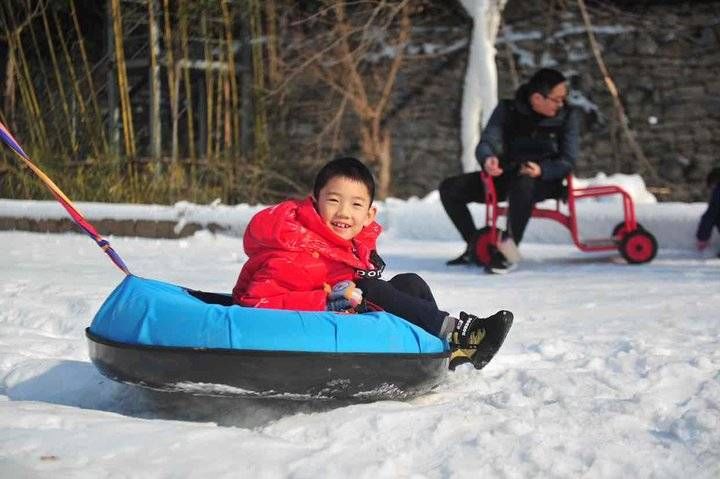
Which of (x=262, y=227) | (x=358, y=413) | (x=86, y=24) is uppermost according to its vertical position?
(x=86, y=24)

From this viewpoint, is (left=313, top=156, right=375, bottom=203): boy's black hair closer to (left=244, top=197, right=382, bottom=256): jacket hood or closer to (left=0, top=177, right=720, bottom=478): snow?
(left=244, top=197, right=382, bottom=256): jacket hood

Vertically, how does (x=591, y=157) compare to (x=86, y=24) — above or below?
below

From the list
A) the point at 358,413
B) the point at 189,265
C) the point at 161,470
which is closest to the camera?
the point at 161,470

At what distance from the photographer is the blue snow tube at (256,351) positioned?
2605 millimetres

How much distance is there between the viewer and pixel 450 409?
105 inches

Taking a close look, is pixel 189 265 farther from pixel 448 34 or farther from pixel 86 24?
pixel 86 24

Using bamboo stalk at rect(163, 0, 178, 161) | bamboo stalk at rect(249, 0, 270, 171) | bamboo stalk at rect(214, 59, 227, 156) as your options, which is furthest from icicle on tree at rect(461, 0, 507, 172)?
bamboo stalk at rect(163, 0, 178, 161)

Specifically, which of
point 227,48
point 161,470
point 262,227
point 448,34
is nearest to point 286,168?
point 227,48

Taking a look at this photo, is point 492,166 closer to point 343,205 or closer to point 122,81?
point 343,205

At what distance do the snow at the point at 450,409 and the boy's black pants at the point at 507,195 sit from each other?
906 mm

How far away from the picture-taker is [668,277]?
5.62 metres

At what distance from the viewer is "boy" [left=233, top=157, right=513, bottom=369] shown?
291 cm

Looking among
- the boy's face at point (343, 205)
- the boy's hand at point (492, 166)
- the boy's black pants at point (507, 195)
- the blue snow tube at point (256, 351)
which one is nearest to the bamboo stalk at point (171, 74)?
the boy's black pants at point (507, 195)

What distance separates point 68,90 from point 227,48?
1775 mm
